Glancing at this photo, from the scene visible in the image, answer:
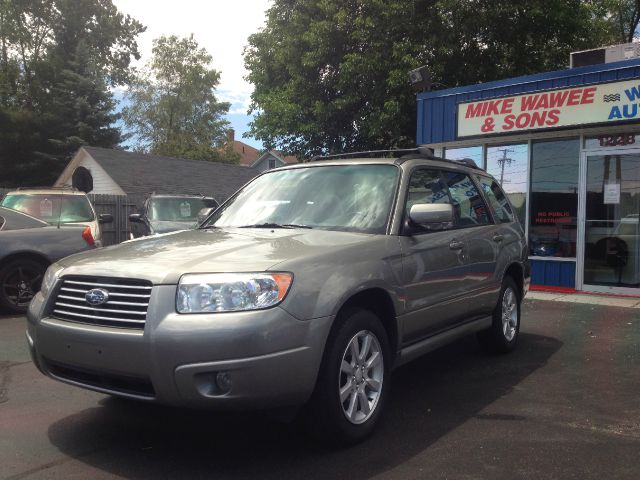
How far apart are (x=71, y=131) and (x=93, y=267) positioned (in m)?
34.2

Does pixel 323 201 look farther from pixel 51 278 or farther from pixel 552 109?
pixel 552 109

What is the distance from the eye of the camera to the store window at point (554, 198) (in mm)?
10172

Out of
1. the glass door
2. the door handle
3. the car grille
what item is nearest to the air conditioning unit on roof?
the glass door

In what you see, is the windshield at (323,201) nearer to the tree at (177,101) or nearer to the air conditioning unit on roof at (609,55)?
the air conditioning unit on roof at (609,55)

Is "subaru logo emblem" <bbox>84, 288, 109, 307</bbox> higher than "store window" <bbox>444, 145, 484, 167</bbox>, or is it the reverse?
"store window" <bbox>444, 145, 484, 167</bbox>

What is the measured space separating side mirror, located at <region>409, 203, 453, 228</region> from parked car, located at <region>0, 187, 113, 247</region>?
7509 millimetres

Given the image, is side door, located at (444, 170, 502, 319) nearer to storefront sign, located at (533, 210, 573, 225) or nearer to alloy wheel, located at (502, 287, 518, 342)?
alloy wheel, located at (502, 287, 518, 342)

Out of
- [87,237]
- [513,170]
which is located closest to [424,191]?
[87,237]

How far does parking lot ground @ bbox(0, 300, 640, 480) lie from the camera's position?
10.5 feet

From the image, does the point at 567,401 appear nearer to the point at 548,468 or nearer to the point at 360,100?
the point at 548,468

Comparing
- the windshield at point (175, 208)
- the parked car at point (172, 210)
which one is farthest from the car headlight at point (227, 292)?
the windshield at point (175, 208)

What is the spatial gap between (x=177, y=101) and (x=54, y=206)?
140ft

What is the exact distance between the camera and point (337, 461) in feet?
10.8

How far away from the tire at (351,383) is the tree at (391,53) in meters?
14.6
